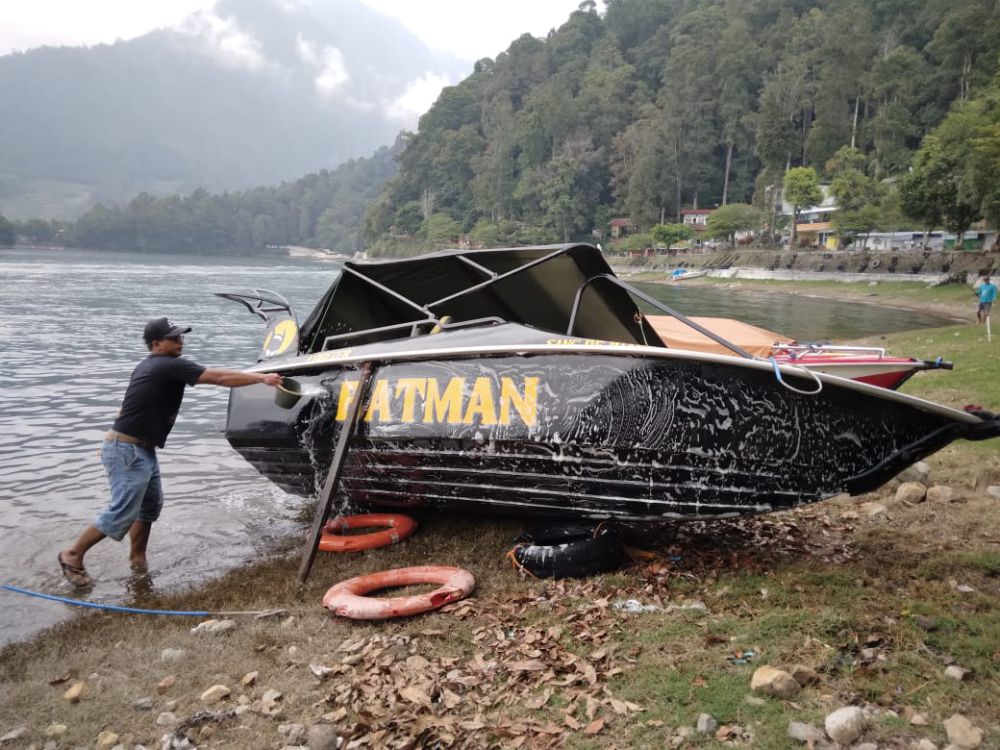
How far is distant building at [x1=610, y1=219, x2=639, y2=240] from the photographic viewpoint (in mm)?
104188

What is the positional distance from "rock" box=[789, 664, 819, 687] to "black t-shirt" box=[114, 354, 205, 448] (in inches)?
193

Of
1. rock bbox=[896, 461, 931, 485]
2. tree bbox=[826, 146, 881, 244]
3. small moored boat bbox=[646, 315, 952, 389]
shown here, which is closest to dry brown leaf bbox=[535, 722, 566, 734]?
rock bbox=[896, 461, 931, 485]

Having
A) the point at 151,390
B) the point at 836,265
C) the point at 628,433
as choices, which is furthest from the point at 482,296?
the point at 836,265

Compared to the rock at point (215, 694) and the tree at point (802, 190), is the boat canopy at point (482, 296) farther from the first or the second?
the tree at point (802, 190)

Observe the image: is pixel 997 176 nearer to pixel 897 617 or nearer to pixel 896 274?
pixel 896 274

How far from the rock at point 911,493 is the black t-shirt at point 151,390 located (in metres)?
6.43

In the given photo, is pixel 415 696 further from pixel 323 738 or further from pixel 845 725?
pixel 845 725

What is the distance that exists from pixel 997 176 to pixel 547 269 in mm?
33611

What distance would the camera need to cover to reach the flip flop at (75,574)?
6.28 meters

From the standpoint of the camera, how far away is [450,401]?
5.70m

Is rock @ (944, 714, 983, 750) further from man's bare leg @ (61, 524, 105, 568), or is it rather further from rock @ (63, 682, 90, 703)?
man's bare leg @ (61, 524, 105, 568)

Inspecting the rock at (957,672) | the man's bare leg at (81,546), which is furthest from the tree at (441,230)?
→ the rock at (957,672)

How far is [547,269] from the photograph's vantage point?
281 inches

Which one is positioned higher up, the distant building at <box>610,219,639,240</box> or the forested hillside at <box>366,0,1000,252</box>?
the forested hillside at <box>366,0,1000,252</box>
